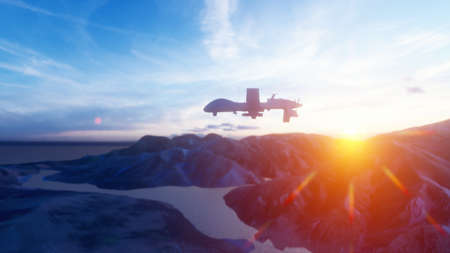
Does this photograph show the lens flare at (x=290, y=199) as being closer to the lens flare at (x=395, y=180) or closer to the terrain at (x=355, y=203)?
the terrain at (x=355, y=203)

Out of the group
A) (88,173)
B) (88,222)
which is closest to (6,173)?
(88,173)

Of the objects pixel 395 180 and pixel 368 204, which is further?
pixel 395 180

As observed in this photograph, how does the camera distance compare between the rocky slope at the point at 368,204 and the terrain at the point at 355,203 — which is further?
the terrain at the point at 355,203

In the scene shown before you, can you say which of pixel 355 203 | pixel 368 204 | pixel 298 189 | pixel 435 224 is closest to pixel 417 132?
pixel 368 204

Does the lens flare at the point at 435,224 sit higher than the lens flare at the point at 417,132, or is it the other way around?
the lens flare at the point at 417,132

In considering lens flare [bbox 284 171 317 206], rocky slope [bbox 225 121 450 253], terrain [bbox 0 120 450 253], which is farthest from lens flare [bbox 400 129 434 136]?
lens flare [bbox 284 171 317 206]

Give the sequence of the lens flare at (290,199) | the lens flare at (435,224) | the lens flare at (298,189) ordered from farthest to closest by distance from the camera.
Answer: the lens flare at (298,189) → the lens flare at (290,199) → the lens flare at (435,224)

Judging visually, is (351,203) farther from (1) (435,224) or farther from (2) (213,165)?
(2) (213,165)

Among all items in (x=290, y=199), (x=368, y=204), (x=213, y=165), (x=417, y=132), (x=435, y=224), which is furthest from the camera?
(x=213, y=165)

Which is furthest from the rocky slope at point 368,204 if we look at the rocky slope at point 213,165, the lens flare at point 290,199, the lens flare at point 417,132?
the rocky slope at point 213,165

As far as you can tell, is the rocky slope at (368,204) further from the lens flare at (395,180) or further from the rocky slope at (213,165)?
the rocky slope at (213,165)

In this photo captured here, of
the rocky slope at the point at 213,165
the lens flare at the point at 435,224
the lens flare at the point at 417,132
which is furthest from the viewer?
the rocky slope at the point at 213,165

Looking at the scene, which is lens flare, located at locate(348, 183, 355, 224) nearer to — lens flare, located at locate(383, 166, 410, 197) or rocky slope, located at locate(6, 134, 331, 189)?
lens flare, located at locate(383, 166, 410, 197)
